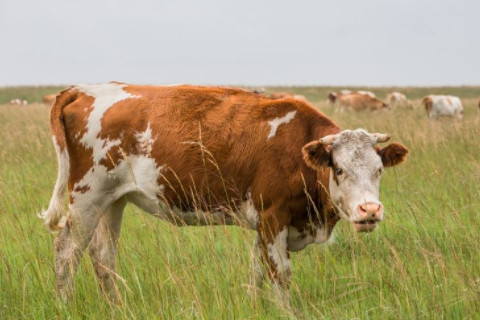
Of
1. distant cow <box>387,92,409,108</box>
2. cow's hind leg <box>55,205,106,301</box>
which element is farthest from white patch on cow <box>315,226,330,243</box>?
distant cow <box>387,92,409,108</box>

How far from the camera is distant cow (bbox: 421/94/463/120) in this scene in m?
25.7

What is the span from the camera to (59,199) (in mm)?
5293

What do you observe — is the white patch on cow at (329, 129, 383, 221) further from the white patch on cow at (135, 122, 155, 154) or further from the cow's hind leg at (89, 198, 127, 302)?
the cow's hind leg at (89, 198, 127, 302)

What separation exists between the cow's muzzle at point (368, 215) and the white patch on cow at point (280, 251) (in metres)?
0.70

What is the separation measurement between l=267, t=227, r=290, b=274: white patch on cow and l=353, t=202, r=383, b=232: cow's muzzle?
0.70m

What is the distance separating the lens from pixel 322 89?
69.2m

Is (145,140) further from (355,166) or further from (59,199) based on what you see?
(355,166)

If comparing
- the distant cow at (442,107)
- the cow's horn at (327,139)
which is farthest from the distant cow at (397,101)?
the cow's horn at (327,139)

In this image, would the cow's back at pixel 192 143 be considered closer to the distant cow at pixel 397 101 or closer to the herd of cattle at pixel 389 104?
the herd of cattle at pixel 389 104

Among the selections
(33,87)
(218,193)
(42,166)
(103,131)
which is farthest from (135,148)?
(33,87)

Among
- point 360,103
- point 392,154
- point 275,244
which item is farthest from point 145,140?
point 360,103

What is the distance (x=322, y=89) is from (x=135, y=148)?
214 feet

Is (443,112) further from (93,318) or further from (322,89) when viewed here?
(322,89)

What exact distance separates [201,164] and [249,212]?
1.80 feet
